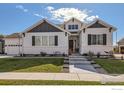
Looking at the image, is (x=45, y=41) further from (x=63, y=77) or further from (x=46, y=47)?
(x=63, y=77)

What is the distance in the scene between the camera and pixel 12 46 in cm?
2881

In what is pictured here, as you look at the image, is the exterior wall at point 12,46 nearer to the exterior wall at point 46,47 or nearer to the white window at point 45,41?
the exterior wall at point 46,47

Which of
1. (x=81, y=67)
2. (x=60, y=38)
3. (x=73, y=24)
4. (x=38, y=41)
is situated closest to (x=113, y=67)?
(x=81, y=67)

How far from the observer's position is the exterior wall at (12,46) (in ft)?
92.9

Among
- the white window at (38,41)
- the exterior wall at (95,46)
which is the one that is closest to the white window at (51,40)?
the white window at (38,41)

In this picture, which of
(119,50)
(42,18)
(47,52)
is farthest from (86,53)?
(119,50)

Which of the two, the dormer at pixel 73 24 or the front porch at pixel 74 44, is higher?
the dormer at pixel 73 24

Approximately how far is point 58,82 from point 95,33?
15.9 meters

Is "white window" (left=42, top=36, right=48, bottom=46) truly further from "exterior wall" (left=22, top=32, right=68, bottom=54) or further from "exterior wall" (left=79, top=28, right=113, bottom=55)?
"exterior wall" (left=79, top=28, right=113, bottom=55)

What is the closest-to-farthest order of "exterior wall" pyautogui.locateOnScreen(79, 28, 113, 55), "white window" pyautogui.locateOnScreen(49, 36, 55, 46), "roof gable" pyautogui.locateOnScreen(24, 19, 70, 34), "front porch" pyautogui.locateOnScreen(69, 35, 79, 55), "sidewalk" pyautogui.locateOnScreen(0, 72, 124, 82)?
"sidewalk" pyautogui.locateOnScreen(0, 72, 124, 82) → "exterior wall" pyautogui.locateOnScreen(79, 28, 113, 55) → "white window" pyautogui.locateOnScreen(49, 36, 55, 46) → "roof gable" pyautogui.locateOnScreen(24, 19, 70, 34) → "front porch" pyautogui.locateOnScreen(69, 35, 79, 55)

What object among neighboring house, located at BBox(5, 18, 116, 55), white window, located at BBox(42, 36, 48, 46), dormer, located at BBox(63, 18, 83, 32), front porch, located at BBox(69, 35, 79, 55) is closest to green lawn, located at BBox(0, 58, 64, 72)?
neighboring house, located at BBox(5, 18, 116, 55)

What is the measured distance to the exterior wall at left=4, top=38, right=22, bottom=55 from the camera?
28.3m

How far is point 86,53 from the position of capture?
81.1ft
